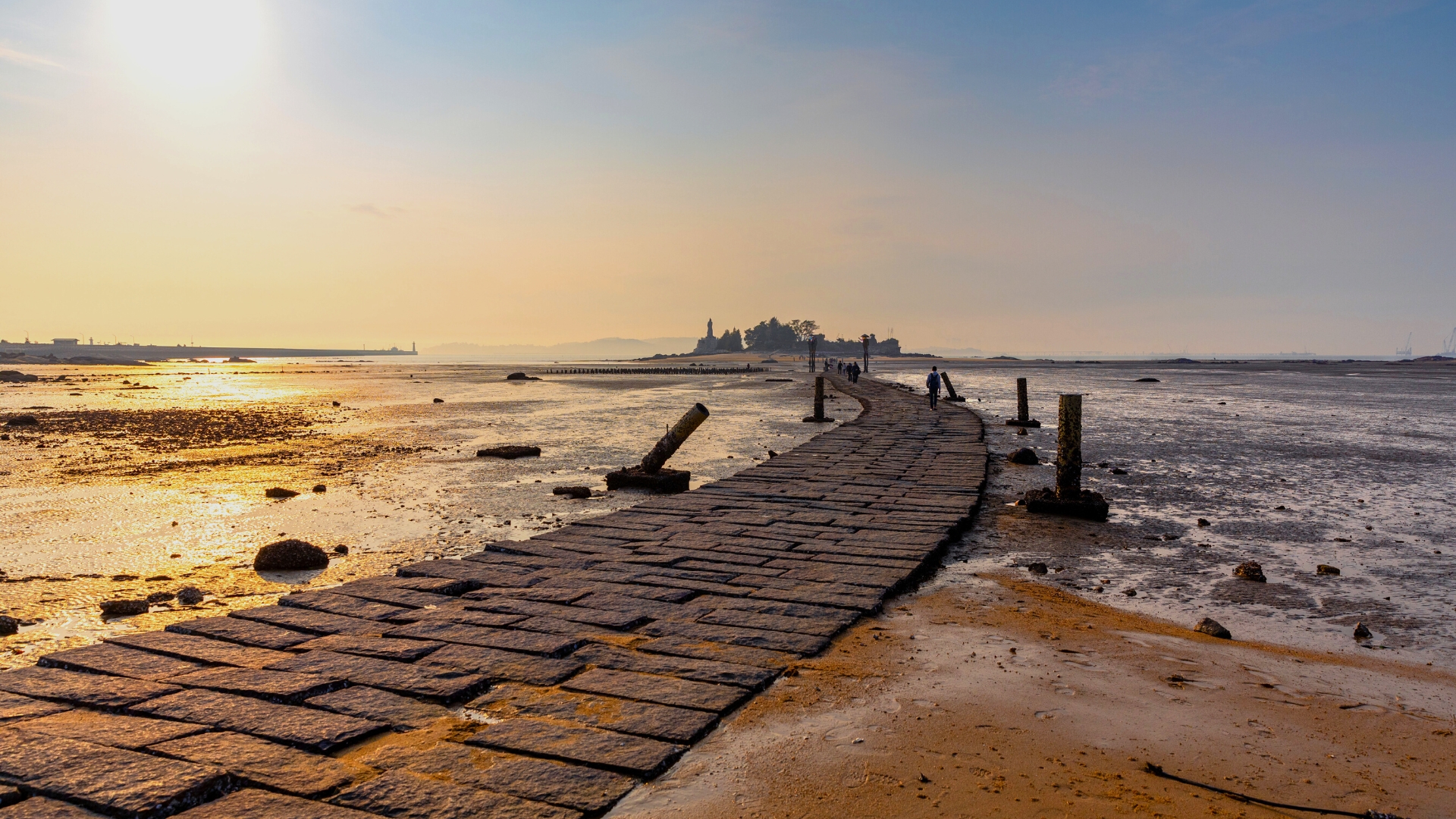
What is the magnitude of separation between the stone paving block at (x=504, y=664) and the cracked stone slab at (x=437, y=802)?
3.39 ft

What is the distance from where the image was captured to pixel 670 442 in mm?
11508

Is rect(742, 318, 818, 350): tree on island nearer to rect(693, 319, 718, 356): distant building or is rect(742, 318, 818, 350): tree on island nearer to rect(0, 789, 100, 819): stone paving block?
rect(693, 319, 718, 356): distant building

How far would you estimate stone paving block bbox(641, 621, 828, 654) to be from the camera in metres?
4.62

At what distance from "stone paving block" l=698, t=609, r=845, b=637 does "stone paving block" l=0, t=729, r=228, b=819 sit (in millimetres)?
2743

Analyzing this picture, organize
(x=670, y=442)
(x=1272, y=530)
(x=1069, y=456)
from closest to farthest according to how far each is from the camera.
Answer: (x=1272, y=530), (x=1069, y=456), (x=670, y=442)

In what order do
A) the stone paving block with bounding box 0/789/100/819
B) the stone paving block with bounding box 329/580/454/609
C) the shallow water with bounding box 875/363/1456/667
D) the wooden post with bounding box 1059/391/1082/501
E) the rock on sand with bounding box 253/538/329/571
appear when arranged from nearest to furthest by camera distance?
1. the stone paving block with bounding box 0/789/100/819
2. the stone paving block with bounding box 329/580/454/609
3. the shallow water with bounding box 875/363/1456/667
4. the rock on sand with bounding box 253/538/329/571
5. the wooden post with bounding box 1059/391/1082/501

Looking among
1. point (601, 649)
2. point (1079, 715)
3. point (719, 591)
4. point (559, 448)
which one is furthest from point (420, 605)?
point (559, 448)

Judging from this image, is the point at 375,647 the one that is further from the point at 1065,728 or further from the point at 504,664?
the point at 1065,728

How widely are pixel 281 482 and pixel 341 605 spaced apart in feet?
25.9

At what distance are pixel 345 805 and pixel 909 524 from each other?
6127mm

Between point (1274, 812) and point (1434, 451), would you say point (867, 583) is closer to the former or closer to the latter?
point (1274, 812)

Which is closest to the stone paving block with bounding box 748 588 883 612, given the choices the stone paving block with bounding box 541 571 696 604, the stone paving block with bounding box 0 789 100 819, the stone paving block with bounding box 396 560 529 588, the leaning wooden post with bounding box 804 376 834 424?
the stone paving block with bounding box 541 571 696 604

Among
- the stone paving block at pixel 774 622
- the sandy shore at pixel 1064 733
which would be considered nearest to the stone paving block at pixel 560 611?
the stone paving block at pixel 774 622

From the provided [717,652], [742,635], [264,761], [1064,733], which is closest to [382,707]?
[264,761]
